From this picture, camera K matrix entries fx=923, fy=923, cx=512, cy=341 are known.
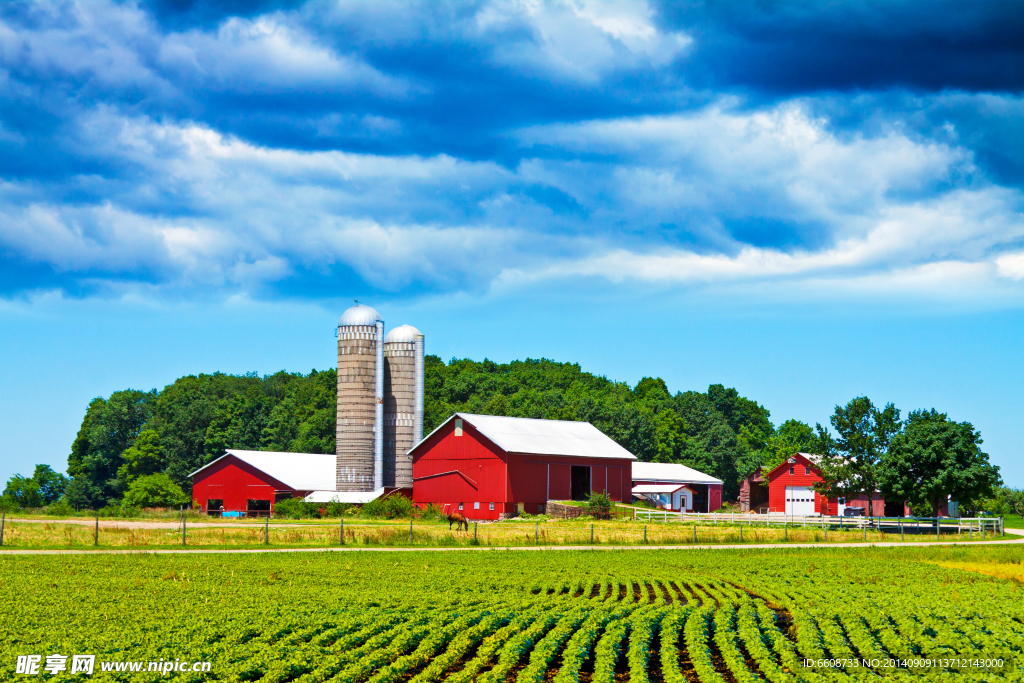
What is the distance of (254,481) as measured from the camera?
246ft

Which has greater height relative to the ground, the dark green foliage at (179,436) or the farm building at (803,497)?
the dark green foliage at (179,436)

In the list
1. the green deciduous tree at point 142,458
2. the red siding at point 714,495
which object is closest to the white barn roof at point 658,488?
the red siding at point 714,495

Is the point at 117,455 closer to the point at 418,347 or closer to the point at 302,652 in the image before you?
the point at 418,347

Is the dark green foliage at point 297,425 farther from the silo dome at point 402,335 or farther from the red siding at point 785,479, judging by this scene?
the silo dome at point 402,335

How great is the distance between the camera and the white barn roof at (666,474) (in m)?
90.4

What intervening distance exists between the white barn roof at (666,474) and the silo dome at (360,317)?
101ft

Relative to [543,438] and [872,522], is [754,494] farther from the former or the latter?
[872,522]

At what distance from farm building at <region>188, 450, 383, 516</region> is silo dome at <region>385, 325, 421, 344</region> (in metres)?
12.1

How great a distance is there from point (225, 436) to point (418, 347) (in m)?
49.5

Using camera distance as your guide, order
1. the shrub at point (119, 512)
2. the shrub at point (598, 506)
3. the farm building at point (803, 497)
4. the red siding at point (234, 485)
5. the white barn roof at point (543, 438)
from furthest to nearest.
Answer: the farm building at point (803, 497) → the red siding at point (234, 485) → the shrub at point (119, 512) → the white barn roof at point (543, 438) → the shrub at point (598, 506)

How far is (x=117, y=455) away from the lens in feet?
376

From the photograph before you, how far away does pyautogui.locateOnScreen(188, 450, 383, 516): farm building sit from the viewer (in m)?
73.6

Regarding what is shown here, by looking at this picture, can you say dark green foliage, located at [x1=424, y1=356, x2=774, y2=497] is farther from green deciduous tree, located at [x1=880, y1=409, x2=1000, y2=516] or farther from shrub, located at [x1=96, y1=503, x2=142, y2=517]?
green deciduous tree, located at [x1=880, y1=409, x2=1000, y2=516]

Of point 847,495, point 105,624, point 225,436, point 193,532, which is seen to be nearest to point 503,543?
point 193,532
